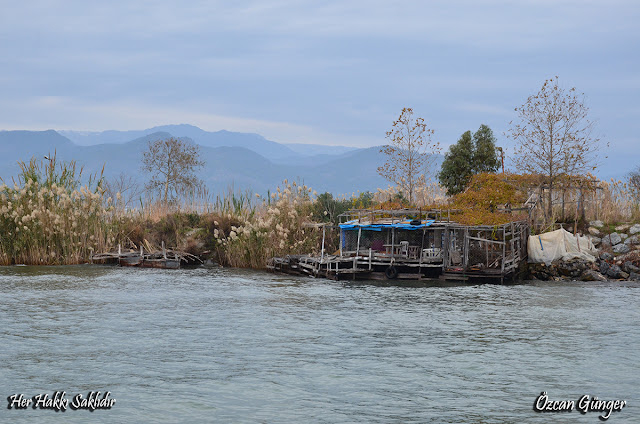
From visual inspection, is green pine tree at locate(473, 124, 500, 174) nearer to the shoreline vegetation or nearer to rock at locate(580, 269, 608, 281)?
the shoreline vegetation

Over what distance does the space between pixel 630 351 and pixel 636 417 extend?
246 inches

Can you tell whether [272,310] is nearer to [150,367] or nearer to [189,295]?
[189,295]

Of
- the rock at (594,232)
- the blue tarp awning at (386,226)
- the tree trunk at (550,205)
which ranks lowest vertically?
the rock at (594,232)

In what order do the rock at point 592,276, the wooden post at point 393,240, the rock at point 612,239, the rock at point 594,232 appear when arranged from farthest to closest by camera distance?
1. the rock at point 594,232
2. the rock at point 612,239
3. the wooden post at point 393,240
4. the rock at point 592,276

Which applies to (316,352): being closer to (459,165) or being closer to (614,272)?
(614,272)

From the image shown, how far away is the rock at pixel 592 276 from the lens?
37309 millimetres

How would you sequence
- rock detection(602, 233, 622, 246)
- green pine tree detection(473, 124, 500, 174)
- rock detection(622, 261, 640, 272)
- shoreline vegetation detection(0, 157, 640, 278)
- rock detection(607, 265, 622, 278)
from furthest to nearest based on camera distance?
1. green pine tree detection(473, 124, 500, 174)
2. rock detection(602, 233, 622, 246)
3. shoreline vegetation detection(0, 157, 640, 278)
4. rock detection(622, 261, 640, 272)
5. rock detection(607, 265, 622, 278)

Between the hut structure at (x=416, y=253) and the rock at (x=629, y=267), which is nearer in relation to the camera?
the hut structure at (x=416, y=253)

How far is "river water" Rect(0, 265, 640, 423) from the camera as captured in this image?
1526cm

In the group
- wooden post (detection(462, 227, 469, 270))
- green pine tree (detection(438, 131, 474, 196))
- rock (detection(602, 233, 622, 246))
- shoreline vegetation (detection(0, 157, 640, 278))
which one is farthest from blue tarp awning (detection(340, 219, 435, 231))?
green pine tree (detection(438, 131, 474, 196))

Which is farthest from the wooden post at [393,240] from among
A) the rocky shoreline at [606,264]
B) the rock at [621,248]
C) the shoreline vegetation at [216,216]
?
the rock at [621,248]

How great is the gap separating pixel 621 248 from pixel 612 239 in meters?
0.93

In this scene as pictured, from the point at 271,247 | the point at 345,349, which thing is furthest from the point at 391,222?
the point at 345,349

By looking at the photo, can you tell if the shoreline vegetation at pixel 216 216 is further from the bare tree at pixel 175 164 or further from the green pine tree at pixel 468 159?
the bare tree at pixel 175 164
